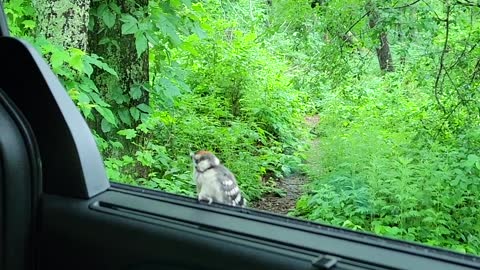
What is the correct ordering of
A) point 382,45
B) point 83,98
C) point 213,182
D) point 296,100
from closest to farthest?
point 213,182 → point 83,98 → point 382,45 → point 296,100

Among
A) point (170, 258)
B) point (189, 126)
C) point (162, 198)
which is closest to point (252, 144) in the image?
point (189, 126)

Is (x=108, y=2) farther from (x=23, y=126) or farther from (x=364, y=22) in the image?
(x=23, y=126)

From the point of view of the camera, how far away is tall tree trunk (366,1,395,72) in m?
3.13

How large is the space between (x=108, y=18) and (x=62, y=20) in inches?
16.2

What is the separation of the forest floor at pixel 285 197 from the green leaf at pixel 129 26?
93 centimetres

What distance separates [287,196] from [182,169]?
0.41 m

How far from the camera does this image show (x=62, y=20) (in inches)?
93.1

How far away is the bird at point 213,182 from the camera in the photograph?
1.37 m

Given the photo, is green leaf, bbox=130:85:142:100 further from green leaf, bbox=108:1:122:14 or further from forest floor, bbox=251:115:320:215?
forest floor, bbox=251:115:320:215

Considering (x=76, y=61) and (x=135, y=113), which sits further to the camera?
(x=135, y=113)

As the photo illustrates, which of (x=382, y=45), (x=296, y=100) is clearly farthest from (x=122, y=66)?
(x=382, y=45)

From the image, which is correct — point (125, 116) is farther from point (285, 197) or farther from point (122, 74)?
point (285, 197)

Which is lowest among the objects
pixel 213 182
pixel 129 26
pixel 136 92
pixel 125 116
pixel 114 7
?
pixel 213 182

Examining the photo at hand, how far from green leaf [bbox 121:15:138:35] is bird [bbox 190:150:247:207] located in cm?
125
